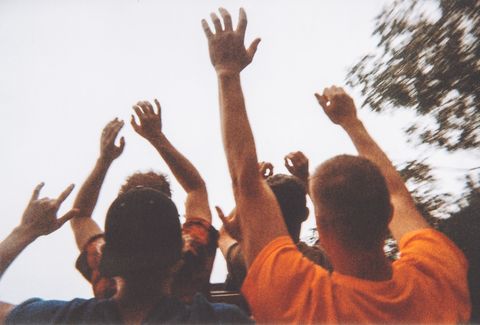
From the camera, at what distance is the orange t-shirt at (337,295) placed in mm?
1331

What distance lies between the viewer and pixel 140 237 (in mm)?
1491

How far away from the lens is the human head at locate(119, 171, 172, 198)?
7.79 feet

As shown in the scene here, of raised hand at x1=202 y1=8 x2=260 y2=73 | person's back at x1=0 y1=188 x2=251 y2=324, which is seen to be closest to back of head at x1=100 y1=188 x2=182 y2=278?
person's back at x1=0 y1=188 x2=251 y2=324

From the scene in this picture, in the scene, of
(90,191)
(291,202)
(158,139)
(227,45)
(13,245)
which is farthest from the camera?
(158,139)

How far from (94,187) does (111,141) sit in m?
0.38

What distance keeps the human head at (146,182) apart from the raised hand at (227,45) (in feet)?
2.70

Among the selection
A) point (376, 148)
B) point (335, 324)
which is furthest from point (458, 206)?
point (335, 324)

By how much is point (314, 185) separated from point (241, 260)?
65 centimetres

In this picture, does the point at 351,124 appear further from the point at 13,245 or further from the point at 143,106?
A: the point at 13,245

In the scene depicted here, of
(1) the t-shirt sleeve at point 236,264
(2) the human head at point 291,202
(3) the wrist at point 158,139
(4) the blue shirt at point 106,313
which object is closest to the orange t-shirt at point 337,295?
(4) the blue shirt at point 106,313

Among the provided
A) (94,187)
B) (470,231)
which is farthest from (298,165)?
(470,231)

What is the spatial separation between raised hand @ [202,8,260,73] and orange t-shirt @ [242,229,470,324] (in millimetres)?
801

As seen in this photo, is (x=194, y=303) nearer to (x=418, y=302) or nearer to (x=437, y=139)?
(x=418, y=302)

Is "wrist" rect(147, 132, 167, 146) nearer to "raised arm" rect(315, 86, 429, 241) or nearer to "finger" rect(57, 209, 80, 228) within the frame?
"finger" rect(57, 209, 80, 228)
